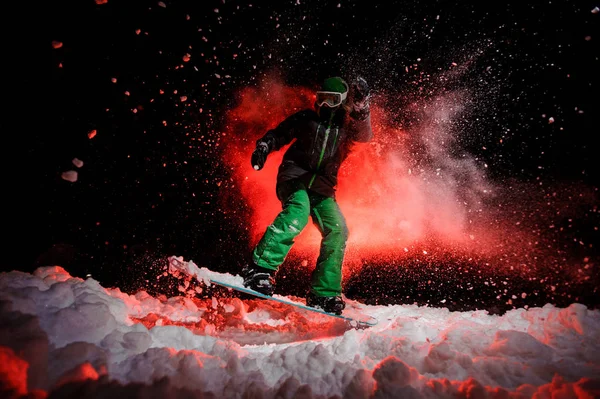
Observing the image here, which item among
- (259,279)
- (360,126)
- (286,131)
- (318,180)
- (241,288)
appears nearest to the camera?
(241,288)

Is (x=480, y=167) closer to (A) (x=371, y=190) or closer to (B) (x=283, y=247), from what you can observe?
(A) (x=371, y=190)

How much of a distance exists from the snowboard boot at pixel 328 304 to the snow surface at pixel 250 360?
26.4 inches

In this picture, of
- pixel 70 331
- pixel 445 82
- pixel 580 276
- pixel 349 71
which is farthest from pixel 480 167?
pixel 70 331

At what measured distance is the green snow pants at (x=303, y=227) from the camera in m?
2.61

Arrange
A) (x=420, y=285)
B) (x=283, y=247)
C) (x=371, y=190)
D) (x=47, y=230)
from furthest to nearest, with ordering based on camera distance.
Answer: (x=371, y=190), (x=420, y=285), (x=47, y=230), (x=283, y=247)

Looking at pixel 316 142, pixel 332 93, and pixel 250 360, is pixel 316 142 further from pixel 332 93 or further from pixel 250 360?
pixel 250 360

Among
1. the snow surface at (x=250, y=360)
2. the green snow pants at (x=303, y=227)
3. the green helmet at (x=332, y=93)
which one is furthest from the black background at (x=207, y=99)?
the green snow pants at (x=303, y=227)

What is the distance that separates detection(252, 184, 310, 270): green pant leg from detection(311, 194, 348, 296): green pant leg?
12.3 inches

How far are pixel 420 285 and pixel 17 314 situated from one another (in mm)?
4250

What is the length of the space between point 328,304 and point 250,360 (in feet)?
4.32

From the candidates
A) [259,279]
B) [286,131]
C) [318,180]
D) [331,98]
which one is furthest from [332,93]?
[259,279]

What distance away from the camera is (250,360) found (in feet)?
4.97

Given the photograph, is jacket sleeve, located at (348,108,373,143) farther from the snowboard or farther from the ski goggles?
the snowboard

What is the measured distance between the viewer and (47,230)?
3.29 m
